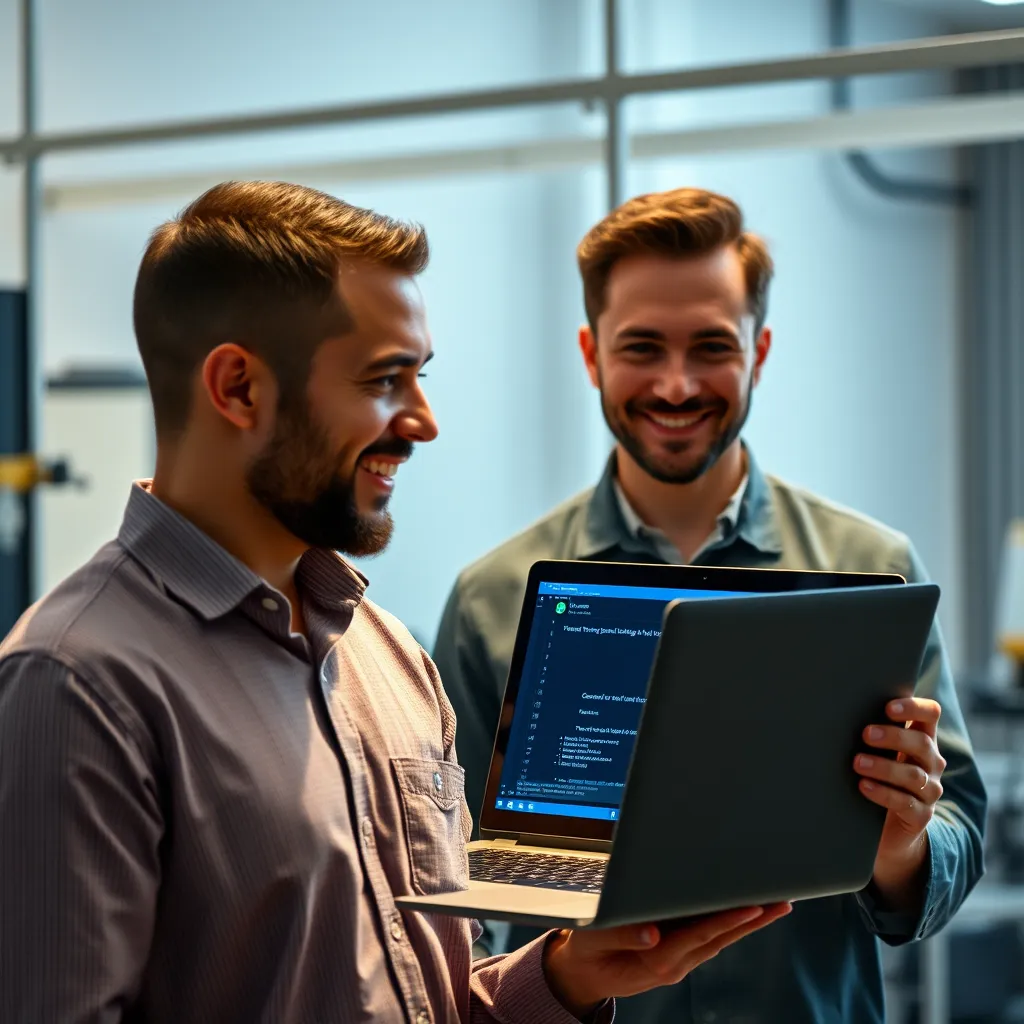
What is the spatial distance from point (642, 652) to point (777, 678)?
320 millimetres

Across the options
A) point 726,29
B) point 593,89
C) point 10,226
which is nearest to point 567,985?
point 593,89

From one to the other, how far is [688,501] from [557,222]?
10.2 feet

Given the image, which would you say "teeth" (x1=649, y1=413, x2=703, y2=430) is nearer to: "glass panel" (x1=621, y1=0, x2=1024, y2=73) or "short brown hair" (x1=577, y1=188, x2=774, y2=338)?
"short brown hair" (x1=577, y1=188, x2=774, y2=338)

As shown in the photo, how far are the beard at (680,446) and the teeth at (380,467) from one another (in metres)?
0.59

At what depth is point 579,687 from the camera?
1412 millimetres

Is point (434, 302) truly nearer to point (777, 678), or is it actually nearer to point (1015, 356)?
point (1015, 356)

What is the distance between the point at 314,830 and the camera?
1112 millimetres

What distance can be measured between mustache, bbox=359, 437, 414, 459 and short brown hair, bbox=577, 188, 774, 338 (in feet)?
2.16

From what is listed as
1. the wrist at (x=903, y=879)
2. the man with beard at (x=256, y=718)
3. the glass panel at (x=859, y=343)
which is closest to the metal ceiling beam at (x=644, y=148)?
the wrist at (x=903, y=879)

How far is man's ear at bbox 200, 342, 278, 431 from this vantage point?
3.86 ft

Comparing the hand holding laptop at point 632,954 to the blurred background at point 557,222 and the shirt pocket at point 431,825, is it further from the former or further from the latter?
the blurred background at point 557,222

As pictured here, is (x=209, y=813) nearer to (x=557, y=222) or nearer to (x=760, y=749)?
(x=760, y=749)

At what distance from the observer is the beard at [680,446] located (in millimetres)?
1759

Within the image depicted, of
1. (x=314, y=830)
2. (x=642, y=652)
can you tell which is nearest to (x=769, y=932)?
(x=642, y=652)
